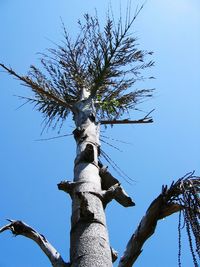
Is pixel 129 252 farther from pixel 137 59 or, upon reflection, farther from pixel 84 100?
pixel 137 59

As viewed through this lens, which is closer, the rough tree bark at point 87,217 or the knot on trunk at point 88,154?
the rough tree bark at point 87,217

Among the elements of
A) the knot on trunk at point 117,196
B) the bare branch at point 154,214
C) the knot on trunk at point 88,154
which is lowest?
the bare branch at point 154,214

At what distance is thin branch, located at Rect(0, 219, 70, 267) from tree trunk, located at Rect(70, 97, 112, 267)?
126mm

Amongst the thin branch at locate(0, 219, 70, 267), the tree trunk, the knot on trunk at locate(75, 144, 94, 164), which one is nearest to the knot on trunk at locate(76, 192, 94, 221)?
the tree trunk

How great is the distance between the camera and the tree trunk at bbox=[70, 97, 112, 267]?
235cm

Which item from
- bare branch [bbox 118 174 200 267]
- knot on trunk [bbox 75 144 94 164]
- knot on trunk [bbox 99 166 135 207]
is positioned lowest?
bare branch [bbox 118 174 200 267]

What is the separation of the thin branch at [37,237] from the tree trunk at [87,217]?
0.13 meters

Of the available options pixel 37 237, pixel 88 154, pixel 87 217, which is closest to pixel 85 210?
pixel 87 217

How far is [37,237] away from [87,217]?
435 mm

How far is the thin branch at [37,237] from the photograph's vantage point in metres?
2.53

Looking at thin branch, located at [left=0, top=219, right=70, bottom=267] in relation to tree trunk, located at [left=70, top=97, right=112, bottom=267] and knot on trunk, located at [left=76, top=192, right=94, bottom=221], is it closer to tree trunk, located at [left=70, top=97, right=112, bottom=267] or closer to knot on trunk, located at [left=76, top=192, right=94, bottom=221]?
tree trunk, located at [left=70, top=97, right=112, bottom=267]

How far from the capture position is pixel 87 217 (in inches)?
104

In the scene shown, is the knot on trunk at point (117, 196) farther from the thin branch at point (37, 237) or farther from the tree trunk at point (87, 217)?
the thin branch at point (37, 237)

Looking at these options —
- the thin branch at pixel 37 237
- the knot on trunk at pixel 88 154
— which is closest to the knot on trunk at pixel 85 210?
the thin branch at pixel 37 237
